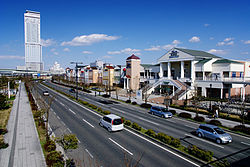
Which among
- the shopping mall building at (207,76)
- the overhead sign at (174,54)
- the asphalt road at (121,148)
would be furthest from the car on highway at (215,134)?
the overhead sign at (174,54)

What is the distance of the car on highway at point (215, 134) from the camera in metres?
17.3

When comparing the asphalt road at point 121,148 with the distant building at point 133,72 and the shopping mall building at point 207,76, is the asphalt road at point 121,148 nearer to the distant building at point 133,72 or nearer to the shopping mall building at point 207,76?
the shopping mall building at point 207,76

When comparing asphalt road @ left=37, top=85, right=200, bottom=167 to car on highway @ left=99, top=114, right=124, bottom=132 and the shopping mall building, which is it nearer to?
car on highway @ left=99, top=114, right=124, bottom=132

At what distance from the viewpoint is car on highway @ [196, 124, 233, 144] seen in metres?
17.3

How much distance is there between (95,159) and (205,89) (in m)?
37.4

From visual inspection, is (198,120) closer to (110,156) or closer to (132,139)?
(132,139)

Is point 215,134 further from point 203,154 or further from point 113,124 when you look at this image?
point 113,124

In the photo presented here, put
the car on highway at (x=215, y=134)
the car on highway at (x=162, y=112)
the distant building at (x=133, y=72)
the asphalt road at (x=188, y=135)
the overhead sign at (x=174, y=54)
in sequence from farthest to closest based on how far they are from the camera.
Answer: the distant building at (x=133, y=72) → the overhead sign at (x=174, y=54) → the car on highway at (x=162, y=112) → the car on highway at (x=215, y=134) → the asphalt road at (x=188, y=135)

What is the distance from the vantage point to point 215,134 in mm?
17734


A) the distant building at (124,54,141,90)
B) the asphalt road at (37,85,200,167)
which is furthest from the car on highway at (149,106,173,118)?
the distant building at (124,54,141,90)

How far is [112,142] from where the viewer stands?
1736 centimetres

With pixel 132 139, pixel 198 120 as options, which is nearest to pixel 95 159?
pixel 132 139

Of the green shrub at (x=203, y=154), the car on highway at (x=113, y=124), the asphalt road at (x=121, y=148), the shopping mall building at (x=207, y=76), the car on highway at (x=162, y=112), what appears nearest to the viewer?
the green shrub at (x=203, y=154)

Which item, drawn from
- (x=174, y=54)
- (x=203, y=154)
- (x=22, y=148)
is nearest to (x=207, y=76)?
(x=174, y=54)
